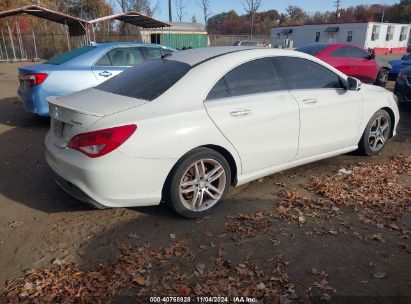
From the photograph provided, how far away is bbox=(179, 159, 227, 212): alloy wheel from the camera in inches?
141

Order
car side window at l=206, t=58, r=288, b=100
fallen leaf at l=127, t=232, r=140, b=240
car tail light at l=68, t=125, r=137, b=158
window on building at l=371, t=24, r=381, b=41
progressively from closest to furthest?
1. car tail light at l=68, t=125, r=137, b=158
2. fallen leaf at l=127, t=232, r=140, b=240
3. car side window at l=206, t=58, r=288, b=100
4. window on building at l=371, t=24, r=381, b=41

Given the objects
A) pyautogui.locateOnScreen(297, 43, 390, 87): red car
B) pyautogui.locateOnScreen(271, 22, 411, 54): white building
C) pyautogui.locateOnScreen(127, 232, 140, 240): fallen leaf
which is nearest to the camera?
pyautogui.locateOnScreen(127, 232, 140, 240): fallen leaf

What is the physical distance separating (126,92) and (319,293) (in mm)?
2539

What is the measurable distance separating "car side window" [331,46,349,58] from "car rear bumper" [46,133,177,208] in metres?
8.51

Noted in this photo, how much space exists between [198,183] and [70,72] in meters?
4.38

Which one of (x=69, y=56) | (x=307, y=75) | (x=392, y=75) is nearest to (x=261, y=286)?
(x=307, y=75)

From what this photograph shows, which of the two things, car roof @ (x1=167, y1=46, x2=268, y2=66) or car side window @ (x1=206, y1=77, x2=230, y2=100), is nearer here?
car side window @ (x1=206, y1=77, x2=230, y2=100)

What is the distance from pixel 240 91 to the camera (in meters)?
3.85

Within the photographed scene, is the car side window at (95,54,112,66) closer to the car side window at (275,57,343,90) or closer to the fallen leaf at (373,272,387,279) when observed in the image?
the car side window at (275,57,343,90)

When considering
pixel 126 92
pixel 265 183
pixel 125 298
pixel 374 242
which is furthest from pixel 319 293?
pixel 126 92

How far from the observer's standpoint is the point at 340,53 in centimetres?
1047

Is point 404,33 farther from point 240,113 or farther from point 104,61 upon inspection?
point 240,113

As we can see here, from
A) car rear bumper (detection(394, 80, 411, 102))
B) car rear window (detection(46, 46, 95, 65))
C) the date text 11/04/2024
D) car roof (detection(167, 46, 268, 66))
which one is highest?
car roof (detection(167, 46, 268, 66))

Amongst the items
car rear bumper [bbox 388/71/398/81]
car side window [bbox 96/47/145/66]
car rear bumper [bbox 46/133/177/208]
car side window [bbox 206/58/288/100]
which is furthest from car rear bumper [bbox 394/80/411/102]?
car rear bumper [bbox 46/133/177/208]
